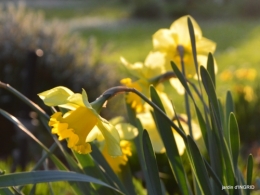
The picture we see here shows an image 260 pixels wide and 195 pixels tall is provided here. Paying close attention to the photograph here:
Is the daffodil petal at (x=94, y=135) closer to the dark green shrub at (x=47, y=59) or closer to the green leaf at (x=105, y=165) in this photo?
the green leaf at (x=105, y=165)

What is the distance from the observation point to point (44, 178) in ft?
2.73

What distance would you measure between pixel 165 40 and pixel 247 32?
29.9 feet

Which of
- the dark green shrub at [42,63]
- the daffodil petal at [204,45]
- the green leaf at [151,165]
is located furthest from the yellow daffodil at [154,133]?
the dark green shrub at [42,63]

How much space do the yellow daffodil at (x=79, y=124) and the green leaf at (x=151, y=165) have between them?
70 mm

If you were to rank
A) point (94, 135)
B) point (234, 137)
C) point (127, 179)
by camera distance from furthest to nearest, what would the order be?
1. point (127, 179)
2. point (234, 137)
3. point (94, 135)

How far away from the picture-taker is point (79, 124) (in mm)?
933

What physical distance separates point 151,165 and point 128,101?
0.31 m

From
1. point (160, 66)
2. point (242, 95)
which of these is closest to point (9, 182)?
point (160, 66)

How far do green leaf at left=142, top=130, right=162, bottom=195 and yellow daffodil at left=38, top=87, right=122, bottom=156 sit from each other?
0.23ft

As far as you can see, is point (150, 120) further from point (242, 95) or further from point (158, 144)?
point (242, 95)

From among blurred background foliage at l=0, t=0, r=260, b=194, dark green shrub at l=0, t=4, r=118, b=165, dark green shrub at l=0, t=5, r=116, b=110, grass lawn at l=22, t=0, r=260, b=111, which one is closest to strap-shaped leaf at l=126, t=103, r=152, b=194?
blurred background foliage at l=0, t=0, r=260, b=194

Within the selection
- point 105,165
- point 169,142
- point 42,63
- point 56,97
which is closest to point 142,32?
point 42,63

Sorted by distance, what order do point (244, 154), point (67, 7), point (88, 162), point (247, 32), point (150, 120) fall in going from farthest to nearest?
1. point (67, 7)
2. point (247, 32)
3. point (244, 154)
4. point (150, 120)
5. point (88, 162)

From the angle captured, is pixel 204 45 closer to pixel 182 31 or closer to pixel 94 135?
pixel 182 31
